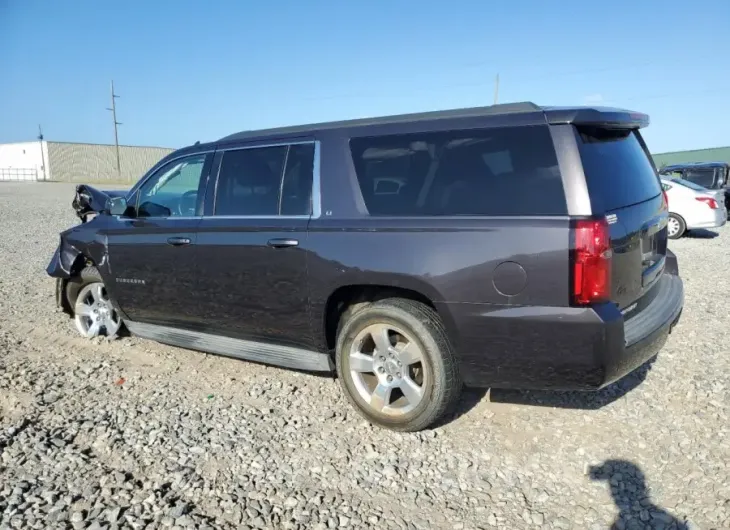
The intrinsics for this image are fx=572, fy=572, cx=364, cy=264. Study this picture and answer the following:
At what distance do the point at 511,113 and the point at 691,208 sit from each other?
1118cm

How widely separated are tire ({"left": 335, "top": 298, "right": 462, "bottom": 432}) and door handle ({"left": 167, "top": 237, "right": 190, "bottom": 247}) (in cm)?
144

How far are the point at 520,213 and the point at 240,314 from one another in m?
2.15

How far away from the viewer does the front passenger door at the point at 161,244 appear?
442cm

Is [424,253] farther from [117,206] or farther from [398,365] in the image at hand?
[117,206]

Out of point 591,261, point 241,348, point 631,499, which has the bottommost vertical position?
point 631,499

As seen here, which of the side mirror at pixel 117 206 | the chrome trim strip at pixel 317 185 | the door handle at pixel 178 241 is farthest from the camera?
the side mirror at pixel 117 206

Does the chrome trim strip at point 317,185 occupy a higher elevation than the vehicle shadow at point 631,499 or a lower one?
higher

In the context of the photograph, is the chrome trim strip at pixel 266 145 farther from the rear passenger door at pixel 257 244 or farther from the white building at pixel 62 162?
the white building at pixel 62 162

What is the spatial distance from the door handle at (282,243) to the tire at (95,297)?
2.16m

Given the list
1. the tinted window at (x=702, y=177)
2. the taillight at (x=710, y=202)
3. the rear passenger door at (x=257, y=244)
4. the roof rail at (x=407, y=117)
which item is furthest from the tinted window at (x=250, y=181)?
the tinted window at (x=702, y=177)

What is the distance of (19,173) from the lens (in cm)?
6353

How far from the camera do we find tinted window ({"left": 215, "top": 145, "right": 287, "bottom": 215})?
4031mm

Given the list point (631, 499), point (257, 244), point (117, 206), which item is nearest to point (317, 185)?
point (257, 244)

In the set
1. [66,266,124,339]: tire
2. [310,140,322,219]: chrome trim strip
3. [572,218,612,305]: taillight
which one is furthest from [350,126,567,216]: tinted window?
[66,266,124,339]: tire
